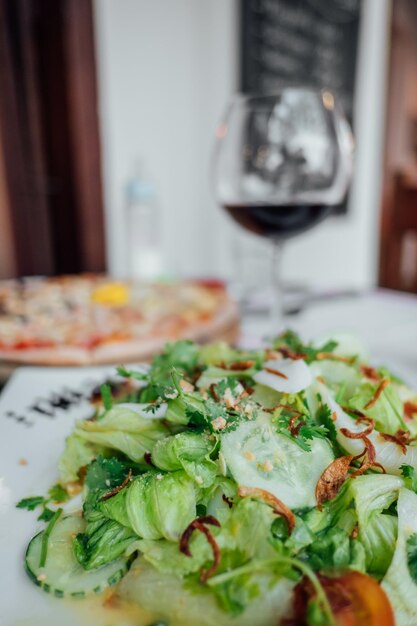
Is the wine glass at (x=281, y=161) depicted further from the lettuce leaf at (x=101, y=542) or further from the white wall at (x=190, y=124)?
the white wall at (x=190, y=124)

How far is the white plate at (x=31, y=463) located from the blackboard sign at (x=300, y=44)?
2714 millimetres

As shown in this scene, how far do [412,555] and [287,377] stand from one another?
0.20 meters

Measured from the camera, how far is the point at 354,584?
0.39 meters

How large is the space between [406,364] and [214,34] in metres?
2.80

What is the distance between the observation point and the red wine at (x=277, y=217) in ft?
3.38

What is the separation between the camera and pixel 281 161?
3.41 ft

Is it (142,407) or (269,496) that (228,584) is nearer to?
(269,496)

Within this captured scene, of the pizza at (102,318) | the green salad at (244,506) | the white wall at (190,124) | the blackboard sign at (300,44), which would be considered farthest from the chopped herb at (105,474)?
the blackboard sign at (300,44)

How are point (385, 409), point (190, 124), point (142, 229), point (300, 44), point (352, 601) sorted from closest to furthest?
point (352, 601) → point (385, 409) → point (142, 229) → point (300, 44) → point (190, 124)

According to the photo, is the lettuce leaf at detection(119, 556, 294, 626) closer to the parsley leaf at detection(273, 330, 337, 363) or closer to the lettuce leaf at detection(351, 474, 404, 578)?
the lettuce leaf at detection(351, 474, 404, 578)

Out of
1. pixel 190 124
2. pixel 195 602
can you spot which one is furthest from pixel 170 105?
pixel 195 602

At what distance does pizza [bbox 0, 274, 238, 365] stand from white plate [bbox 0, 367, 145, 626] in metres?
0.10

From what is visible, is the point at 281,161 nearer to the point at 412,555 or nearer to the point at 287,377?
the point at 287,377

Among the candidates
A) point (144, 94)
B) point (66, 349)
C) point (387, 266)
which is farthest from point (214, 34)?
point (66, 349)
